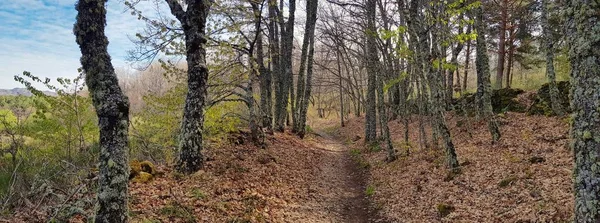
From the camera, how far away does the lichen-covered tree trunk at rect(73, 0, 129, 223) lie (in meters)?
4.47

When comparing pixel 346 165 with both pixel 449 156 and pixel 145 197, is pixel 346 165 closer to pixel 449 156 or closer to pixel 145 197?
pixel 449 156

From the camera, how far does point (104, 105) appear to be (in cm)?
446

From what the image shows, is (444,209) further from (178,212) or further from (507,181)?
(178,212)

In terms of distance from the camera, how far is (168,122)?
11055 millimetres

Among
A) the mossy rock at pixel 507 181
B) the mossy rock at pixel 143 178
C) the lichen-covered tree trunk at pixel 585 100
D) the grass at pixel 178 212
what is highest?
the lichen-covered tree trunk at pixel 585 100

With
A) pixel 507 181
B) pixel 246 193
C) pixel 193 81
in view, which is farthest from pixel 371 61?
pixel 246 193

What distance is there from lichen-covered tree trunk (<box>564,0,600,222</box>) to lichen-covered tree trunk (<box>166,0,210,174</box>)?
23.2 ft

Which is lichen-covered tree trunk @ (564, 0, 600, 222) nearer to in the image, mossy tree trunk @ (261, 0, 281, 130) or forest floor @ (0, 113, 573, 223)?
forest floor @ (0, 113, 573, 223)

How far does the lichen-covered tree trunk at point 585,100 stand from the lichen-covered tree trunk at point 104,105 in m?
5.24

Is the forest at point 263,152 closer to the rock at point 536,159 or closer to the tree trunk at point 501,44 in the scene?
the rock at point 536,159

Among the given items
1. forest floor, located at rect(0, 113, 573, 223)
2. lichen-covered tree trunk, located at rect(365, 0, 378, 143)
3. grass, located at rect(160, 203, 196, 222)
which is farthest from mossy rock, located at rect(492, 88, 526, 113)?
grass, located at rect(160, 203, 196, 222)

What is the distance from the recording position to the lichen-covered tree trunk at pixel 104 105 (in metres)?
4.47

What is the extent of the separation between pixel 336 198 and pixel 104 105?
6583 mm

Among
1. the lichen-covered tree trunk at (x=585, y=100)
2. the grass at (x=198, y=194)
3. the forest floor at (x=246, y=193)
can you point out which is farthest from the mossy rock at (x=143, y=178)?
the lichen-covered tree trunk at (x=585, y=100)
